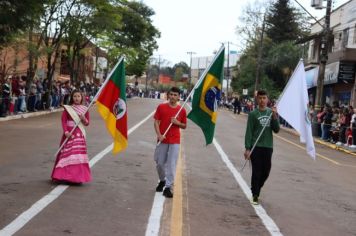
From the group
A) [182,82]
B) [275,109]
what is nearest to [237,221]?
[275,109]

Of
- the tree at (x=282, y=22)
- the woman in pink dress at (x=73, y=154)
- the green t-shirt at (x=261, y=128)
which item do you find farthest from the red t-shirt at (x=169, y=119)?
the tree at (x=282, y=22)

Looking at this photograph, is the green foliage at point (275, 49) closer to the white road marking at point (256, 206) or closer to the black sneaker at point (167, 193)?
the white road marking at point (256, 206)

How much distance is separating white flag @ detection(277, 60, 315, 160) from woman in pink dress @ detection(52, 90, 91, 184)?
315 cm

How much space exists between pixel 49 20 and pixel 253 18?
4521 cm

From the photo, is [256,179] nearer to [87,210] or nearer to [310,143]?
[310,143]

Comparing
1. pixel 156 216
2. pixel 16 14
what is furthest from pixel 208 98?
pixel 16 14

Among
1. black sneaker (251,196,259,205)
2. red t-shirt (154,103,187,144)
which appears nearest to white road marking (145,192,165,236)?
red t-shirt (154,103,187,144)

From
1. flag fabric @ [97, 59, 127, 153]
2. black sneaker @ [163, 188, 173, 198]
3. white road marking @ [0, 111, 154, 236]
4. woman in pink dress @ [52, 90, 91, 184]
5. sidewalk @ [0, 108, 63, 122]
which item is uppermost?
flag fabric @ [97, 59, 127, 153]

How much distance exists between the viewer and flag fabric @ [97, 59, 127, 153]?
9.77m

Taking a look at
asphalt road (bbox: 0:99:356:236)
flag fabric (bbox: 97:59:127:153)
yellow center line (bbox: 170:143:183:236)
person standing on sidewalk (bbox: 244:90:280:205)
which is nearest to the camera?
yellow center line (bbox: 170:143:183:236)

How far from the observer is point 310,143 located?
9.58m

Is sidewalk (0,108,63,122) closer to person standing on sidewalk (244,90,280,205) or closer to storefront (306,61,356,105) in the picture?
person standing on sidewalk (244,90,280,205)

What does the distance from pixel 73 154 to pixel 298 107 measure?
12.0ft

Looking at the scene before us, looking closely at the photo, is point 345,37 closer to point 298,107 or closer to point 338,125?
point 338,125
